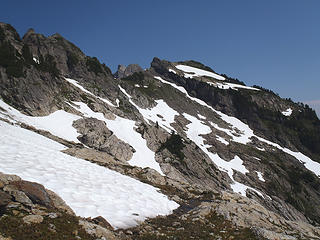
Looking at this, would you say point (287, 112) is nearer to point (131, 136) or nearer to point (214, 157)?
point (214, 157)

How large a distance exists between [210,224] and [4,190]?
12.5 m

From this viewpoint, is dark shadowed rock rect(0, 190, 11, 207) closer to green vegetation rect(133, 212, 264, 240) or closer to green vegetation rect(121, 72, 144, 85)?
green vegetation rect(133, 212, 264, 240)

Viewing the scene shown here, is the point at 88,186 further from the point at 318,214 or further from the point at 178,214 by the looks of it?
the point at 318,214

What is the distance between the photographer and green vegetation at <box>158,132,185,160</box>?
57.0 meters

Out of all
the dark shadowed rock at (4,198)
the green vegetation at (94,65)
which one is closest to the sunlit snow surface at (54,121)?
the dark shadowed rock at (4,198)

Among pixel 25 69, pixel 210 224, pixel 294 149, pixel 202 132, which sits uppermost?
pixel 294 149

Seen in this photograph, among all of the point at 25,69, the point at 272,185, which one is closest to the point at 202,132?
the point at 272,185

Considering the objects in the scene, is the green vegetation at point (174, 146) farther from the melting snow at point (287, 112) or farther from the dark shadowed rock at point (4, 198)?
the melting snow at point (287, 112)

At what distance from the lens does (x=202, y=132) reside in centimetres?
9150

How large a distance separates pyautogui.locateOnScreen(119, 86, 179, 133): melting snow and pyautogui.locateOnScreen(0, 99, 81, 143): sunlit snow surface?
36818 mm

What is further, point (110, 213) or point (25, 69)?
point (25, 69)

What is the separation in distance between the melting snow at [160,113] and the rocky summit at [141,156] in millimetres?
864

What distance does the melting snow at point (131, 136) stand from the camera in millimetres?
47659

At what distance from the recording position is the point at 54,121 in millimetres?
43781
